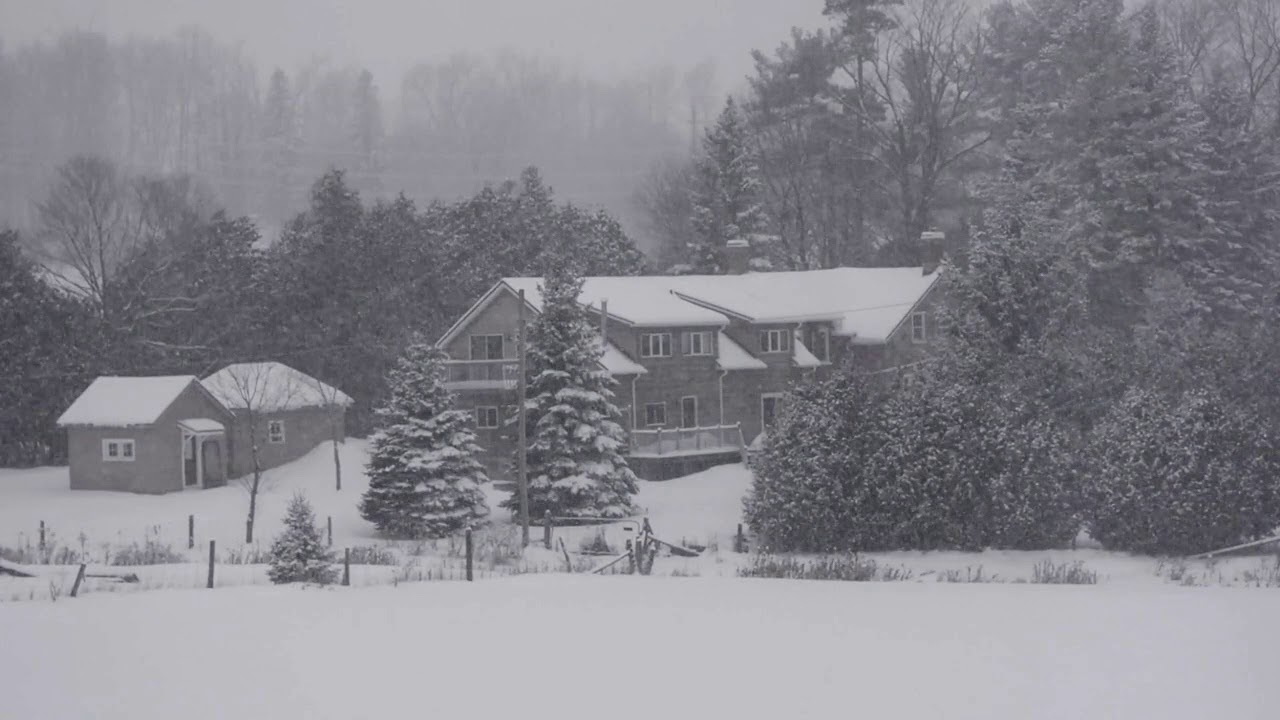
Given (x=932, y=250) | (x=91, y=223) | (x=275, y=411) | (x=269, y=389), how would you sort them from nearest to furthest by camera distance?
(x=275, y=411), (x=269, y=389), (x=932, y=250), (x=91, y=223)

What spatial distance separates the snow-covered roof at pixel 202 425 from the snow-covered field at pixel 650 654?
848 inches

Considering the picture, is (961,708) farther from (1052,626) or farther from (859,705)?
(1052,626)

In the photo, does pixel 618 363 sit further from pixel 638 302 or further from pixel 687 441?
pixel 687 441

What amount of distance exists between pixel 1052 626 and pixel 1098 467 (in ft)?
39.6

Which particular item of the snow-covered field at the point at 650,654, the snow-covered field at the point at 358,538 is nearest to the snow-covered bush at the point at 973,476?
the snow-covered field at the point at 358,538

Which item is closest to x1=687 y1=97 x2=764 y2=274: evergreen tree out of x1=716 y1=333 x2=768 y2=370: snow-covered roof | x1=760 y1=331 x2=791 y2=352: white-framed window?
x1=760 y1=331 x2=791 y2=352: white-framed window

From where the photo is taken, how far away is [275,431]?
3891cm

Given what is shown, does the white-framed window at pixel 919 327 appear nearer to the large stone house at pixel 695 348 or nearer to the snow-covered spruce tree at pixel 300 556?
the large stone house at pixel 695 348

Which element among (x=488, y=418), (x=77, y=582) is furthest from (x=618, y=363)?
(x=77, y=582)

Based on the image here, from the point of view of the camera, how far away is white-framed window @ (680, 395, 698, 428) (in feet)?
125

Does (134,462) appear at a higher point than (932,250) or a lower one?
lower

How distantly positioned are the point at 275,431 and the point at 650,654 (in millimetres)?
29623

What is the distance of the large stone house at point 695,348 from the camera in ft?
121

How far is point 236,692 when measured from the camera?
34.3 feet
